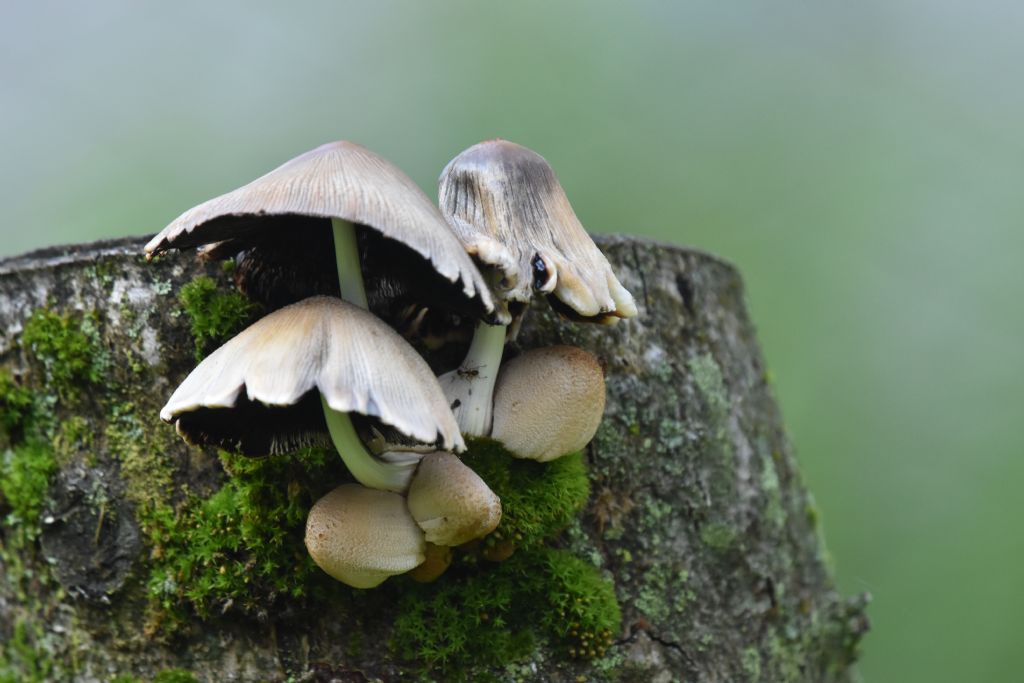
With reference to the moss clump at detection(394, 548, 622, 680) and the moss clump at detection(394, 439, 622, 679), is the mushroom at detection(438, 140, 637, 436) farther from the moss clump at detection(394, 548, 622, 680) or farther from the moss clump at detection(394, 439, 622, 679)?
the moss clump at detection(394, 548, 622, 680)

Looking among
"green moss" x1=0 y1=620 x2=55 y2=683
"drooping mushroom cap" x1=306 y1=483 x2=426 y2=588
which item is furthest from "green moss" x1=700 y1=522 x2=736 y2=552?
"green moss" x1=0 y1=620 x2=55 y2=683

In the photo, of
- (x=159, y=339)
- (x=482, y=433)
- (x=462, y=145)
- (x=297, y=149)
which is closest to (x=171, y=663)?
(x=159, y=339)

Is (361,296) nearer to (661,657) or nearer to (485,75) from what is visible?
(661,657)

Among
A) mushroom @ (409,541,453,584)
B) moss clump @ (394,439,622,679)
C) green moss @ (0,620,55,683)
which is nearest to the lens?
mushroom @ (409,541,453,584)

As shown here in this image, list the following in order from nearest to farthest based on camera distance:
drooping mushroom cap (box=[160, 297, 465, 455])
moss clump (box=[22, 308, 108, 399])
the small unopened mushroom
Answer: drooping mushroom cap (box=[160, 297, 465, 455]) → the small unopened mushroom → moss clump (box=[22, 308, 108, 399])

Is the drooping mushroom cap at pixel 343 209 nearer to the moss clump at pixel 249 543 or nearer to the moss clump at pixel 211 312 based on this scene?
the moss clump at pixel 211 312

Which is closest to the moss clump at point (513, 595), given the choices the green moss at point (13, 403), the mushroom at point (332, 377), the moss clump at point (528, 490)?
the moss clump at point (528, 490)

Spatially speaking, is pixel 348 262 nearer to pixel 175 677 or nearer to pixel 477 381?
pixel 477 381

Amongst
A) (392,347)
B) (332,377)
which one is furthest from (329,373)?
(392,347)
